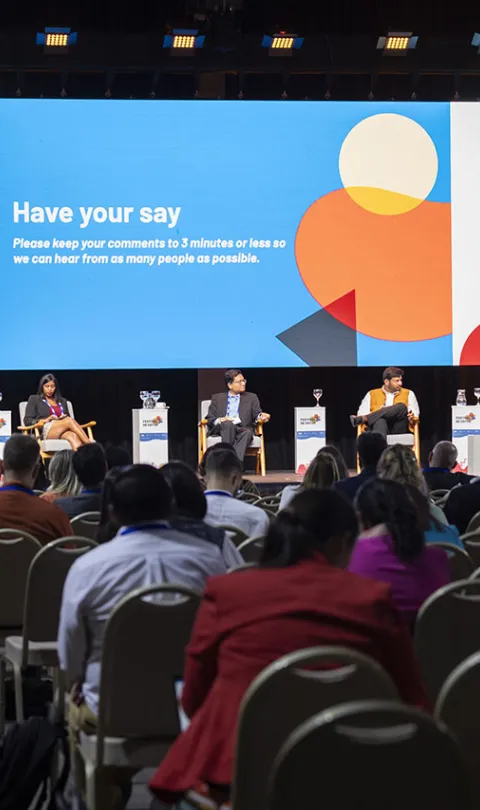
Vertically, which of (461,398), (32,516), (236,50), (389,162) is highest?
(236,50)

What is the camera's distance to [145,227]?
31.9 ft

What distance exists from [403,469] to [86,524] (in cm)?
114

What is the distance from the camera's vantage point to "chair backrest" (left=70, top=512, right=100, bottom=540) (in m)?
3.84

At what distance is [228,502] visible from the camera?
3.90 meters

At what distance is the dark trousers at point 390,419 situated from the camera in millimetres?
9766

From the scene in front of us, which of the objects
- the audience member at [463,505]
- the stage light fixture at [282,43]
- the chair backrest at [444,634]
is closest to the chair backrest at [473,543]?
the audience member at [463,505]

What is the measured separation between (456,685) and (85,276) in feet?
27.4

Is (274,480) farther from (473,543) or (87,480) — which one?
(473,543)

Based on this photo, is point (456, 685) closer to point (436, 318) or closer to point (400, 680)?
point (400, 680)

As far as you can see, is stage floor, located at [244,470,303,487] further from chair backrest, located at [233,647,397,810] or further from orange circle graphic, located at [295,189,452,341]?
chair backrest, located at [233,647,397,810]

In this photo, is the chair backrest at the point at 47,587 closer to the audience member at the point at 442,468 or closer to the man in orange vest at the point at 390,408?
the audience member at the point at 442,468

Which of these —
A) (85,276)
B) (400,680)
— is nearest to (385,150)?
(85,276)

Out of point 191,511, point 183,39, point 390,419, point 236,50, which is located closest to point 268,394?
point 390,419

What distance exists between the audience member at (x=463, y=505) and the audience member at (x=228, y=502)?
36.9 inches
